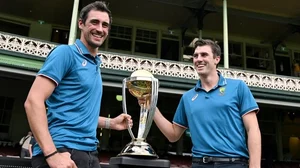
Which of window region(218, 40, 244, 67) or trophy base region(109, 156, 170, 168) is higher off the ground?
window region(218, 40, 244, 67)

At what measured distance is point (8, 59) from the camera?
10.6m

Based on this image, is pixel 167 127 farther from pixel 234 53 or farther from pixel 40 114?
pixel 234 53

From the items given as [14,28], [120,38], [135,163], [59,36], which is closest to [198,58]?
[135,163]

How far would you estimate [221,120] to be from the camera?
2.97m

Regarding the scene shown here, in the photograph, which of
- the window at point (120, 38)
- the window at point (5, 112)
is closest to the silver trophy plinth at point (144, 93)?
the window at point (5, 112)

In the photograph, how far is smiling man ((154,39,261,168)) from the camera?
2.89m

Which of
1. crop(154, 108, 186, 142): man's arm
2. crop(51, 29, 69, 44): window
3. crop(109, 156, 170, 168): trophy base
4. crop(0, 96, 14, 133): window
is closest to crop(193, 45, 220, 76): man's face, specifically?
crop(154, 108, 186, 142): man's arm

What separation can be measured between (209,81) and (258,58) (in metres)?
16.8

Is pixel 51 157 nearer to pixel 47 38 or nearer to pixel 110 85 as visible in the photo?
pixel 110 85

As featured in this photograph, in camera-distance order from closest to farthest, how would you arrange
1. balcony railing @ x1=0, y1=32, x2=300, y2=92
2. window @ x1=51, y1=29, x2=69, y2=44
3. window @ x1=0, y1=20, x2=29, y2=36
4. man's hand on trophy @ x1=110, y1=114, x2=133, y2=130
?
man's hand on trophy @ x1=110, y1=114, x2=133, y2=130 < balcony railing @ x1=0, y1=32, x2=300, y2=92 < window @ x1=0, y1=20, x2=29, y2=36 < window @ x1=51, y1=29, x2=69, y2=44

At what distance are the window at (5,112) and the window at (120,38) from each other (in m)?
5.47

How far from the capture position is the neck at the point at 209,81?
316 centimetres

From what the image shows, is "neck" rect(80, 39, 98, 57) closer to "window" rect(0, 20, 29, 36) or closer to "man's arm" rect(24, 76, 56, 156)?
"man's arm" rect(24, 76, 56, 156)

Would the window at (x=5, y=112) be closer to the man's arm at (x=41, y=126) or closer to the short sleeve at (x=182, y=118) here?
the short sleeve at (x=182, y=118)
